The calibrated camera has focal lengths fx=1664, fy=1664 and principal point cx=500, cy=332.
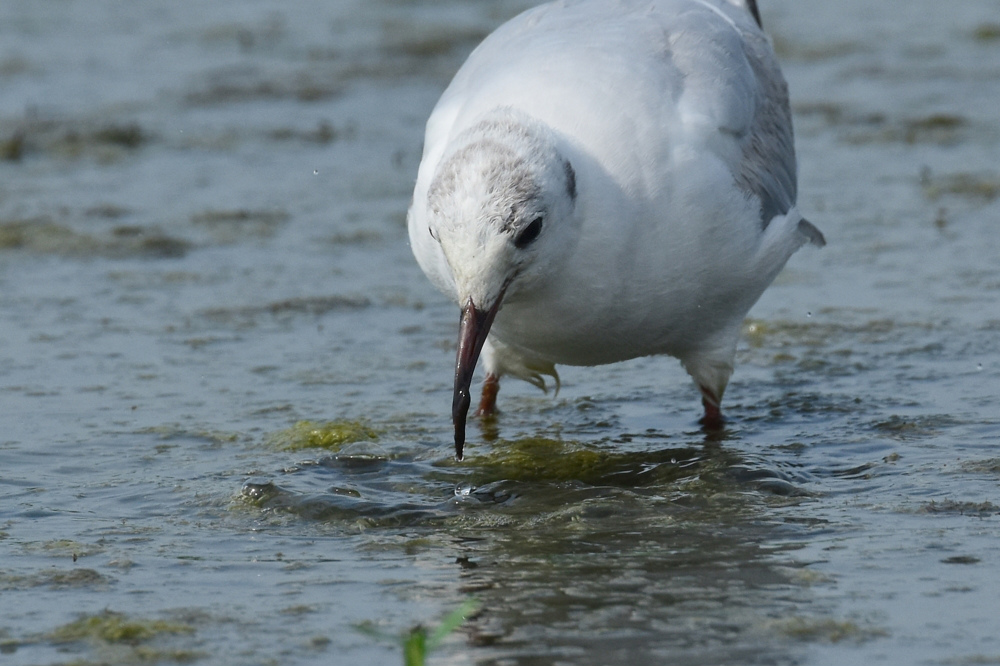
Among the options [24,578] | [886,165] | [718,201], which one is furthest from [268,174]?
[24,578]

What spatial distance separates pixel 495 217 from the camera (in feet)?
14.0

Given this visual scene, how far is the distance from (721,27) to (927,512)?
86.9 inches

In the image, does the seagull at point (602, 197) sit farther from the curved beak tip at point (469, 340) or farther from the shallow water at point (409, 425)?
the shallow water at point (409, 425)

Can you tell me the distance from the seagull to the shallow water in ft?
1.25

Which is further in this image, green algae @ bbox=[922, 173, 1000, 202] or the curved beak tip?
green algae @ bbox=[922, 173, 1000, 202]

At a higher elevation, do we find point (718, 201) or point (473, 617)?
point (718, 201)

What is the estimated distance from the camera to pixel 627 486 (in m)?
5.16

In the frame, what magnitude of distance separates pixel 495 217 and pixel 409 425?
67.0 inches

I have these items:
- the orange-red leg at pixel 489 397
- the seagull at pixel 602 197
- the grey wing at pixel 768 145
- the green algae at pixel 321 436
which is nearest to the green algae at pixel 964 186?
the grey wing at pixel 768 145

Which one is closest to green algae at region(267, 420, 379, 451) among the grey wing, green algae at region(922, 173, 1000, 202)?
the grey wing

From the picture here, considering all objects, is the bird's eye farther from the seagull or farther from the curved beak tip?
the curved beak tip

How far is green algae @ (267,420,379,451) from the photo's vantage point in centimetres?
557

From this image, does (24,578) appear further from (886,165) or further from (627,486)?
(886,165)

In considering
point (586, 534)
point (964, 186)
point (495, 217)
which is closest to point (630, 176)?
point (495, 217)
